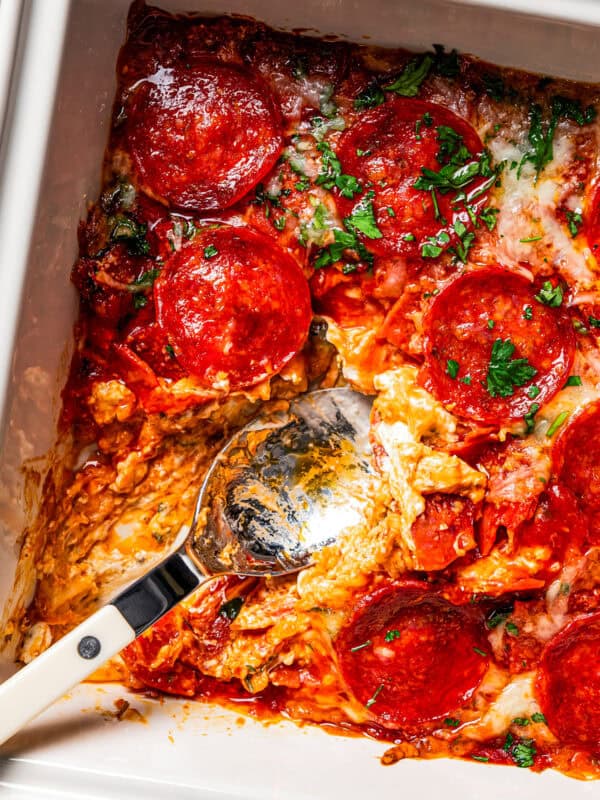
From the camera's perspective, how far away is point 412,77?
2.75 metres

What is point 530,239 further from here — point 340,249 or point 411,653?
point 411,653

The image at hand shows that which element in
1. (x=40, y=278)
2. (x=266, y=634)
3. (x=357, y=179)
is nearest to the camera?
(x=40, y=278)

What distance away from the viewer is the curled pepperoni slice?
113 inches

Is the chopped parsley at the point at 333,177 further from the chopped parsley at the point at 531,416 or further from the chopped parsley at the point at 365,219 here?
the chopped parsley at the point at 531,416

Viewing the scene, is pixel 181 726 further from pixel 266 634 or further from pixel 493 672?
pixel 493 672

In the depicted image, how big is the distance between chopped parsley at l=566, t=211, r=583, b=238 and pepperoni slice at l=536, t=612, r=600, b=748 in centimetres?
125

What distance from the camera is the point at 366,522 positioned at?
290cm

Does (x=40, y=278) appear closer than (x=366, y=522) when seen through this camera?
Yes

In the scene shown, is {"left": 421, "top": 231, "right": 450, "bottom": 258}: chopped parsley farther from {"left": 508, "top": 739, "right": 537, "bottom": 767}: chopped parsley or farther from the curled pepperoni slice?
{"left": 508, "top": 739, "right": 537, "bottom": 767}: chopped parsley

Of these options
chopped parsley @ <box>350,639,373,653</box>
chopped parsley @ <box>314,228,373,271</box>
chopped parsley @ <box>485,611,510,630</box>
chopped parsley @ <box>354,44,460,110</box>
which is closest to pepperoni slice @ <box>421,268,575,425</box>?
chopped parsley @ <box>314,228,373,271</box>

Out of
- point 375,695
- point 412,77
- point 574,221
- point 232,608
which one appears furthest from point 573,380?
point 232,608

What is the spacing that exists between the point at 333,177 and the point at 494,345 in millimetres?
743

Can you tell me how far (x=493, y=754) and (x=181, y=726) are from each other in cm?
106

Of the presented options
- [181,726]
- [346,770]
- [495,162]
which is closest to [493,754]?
[346,770]
